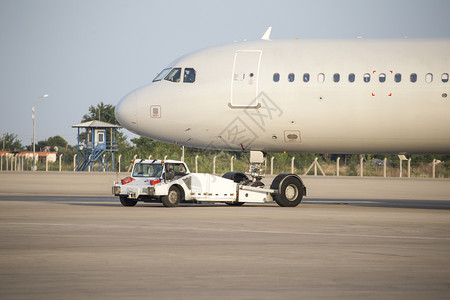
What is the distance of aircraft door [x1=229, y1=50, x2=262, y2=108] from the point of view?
25.0m

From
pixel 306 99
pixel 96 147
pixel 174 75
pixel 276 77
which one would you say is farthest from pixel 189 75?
pixel 96 147

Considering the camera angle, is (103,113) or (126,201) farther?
(103,113)

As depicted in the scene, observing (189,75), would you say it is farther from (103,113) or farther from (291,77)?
(103,113)

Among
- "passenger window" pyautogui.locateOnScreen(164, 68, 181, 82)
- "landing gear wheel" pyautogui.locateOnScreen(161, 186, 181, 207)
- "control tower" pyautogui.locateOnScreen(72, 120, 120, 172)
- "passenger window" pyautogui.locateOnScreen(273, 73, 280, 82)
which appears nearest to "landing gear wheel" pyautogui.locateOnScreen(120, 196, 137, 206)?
"landing gear wheel" pyautogui.locateOnScreen(161, 186, 181, 207)

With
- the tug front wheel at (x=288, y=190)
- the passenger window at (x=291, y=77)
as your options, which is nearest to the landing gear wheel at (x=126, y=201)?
the tug front wheel at (x=288, y=190)

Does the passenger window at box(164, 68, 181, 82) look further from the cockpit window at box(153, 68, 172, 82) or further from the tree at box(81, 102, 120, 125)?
the tree at box(81, 102, 120, 125)

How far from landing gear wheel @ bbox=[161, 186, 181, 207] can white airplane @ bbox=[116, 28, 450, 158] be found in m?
2.22

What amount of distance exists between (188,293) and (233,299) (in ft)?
2.10

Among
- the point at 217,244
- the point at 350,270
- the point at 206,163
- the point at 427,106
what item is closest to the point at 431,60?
the point at 427,106

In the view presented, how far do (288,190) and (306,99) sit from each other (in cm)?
340

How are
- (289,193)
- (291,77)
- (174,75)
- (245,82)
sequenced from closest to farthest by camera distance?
(291,77)
(245,82)
(289,193)
(174,75)

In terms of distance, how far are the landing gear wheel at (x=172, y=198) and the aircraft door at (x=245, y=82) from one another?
3.53 m

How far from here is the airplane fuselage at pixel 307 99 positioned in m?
24.3

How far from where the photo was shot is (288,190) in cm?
2578
